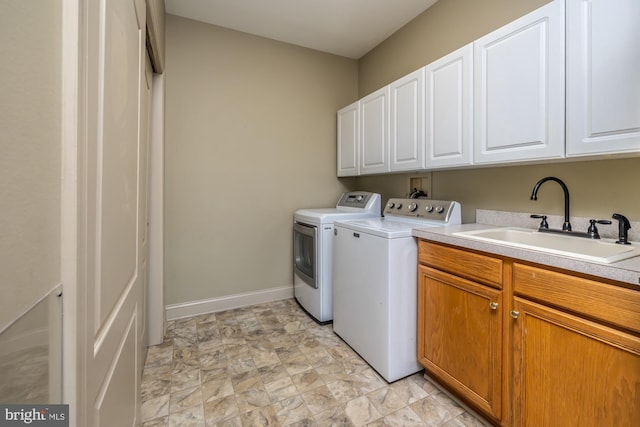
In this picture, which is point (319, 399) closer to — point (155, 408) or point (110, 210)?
point (155, 408)

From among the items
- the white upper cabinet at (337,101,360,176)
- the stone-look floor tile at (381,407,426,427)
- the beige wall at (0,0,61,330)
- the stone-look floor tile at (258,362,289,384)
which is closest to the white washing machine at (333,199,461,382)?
the stone-look floor tile at (381,407,426,427)

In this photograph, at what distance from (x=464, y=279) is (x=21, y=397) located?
1.57 meters

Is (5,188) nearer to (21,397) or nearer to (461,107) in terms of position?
(21,397)

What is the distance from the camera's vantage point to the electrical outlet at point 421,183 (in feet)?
7.99

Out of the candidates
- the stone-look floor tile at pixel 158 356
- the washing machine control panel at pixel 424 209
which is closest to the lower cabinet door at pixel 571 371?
the washing machine control panel at pixel 424 209

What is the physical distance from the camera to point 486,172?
197cm

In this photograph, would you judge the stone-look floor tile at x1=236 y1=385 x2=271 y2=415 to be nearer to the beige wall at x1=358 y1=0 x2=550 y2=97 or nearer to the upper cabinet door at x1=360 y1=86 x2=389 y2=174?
the upper cabinet door at x1=360 y1=86 x2=389 y2=174

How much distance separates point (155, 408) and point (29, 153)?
166 cm

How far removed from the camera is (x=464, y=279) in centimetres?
145

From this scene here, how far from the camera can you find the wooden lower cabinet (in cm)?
94

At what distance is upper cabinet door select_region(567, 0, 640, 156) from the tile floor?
4.74 feet

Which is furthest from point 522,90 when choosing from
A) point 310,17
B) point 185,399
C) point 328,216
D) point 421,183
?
point 185,399

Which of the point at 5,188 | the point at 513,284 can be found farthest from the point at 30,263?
the point at 513,284

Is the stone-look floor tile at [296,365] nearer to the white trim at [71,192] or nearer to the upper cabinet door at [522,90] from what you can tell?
the white trim at [71,192]
